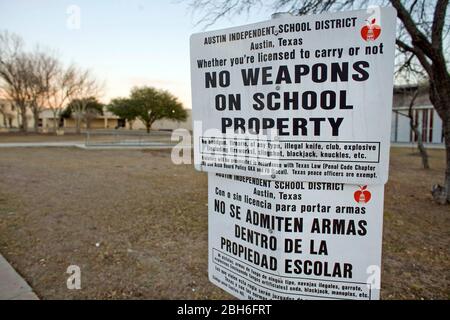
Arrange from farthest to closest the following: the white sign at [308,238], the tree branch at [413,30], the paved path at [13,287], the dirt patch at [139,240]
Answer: the tree branch at [413,30]
the dirt patch at [139,240]
the paved path at [13,287]
the white sign at [308,238]

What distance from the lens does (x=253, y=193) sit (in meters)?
1.67

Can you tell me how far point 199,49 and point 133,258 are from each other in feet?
10.5

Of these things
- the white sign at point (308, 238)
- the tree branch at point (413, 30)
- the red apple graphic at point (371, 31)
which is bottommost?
the white sign at point (308, 238)

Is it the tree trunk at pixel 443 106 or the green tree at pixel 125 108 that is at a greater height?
the green tree at pixel 125 108

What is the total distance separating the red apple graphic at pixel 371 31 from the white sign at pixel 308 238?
722 mm

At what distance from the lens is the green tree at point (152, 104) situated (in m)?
52.1

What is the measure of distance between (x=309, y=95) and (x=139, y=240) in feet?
13.0

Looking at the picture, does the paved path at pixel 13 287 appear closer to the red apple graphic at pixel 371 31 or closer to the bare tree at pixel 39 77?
the red apple graphic at pixel 371 31

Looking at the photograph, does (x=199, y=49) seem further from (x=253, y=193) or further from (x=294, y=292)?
(x=294, y=292)

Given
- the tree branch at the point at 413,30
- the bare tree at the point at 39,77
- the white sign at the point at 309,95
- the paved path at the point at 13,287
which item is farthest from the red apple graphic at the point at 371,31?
the bare tree at the point at 39,77

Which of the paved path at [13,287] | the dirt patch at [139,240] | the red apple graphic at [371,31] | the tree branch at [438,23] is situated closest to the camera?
the red apple graphic at [371,31]

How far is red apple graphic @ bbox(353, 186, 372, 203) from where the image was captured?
147 cm
